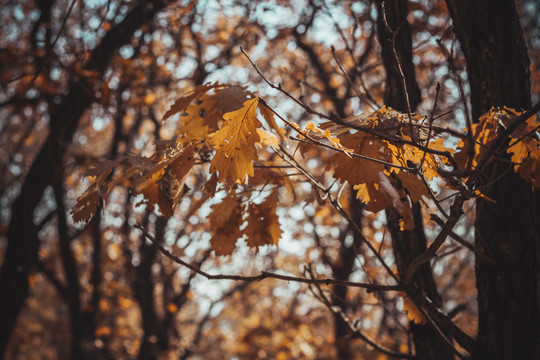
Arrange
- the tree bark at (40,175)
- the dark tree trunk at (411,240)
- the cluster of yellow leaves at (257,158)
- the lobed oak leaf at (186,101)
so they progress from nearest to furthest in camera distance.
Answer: the cluster of yellow leaves at (257,158), the lobed oak leaf at (186,101), the dark tree trunk at (411,240), the tree bark at (40,175)

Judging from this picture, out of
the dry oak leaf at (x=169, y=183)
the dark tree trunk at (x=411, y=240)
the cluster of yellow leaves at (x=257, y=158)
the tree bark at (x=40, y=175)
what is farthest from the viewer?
the tree bark at (x=40, y=175)

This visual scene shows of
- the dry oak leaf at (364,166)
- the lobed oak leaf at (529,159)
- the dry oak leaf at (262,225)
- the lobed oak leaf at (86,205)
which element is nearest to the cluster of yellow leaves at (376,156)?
the dry oak leaf at (364,166)

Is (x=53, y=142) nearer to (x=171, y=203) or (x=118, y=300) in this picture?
(x=171, y=203)

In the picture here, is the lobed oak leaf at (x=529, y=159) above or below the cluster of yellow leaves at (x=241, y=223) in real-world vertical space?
below

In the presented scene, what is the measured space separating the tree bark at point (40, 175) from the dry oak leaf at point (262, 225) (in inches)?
98.8

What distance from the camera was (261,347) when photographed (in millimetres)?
6535

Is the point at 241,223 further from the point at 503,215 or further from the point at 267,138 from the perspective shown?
the point at 503,215

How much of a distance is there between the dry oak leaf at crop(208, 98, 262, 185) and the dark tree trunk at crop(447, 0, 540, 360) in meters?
0.84

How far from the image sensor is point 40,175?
352cm

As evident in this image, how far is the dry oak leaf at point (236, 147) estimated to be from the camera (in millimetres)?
1138

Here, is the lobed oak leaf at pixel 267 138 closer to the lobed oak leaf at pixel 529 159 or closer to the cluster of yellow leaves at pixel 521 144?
the cluster of yellow leaves at pixel 521 144

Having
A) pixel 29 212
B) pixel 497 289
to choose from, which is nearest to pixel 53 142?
pixel 29 212

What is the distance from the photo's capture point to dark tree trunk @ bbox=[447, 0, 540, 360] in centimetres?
145

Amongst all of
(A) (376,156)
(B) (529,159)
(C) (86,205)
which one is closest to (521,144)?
(B) (529,159)
